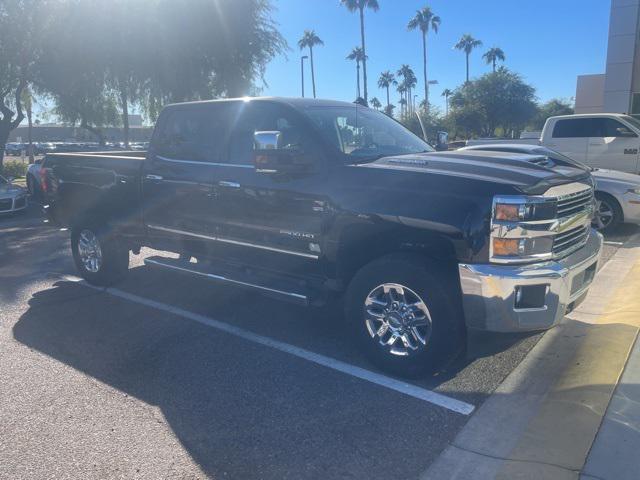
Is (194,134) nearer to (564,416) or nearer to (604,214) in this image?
(564,416)

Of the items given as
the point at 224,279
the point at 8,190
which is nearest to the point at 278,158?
the point at 224,279

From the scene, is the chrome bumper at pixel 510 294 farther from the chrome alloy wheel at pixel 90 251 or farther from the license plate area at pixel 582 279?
the chrome alloy wheel at pixel 90 251

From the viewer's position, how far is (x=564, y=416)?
12.0ft

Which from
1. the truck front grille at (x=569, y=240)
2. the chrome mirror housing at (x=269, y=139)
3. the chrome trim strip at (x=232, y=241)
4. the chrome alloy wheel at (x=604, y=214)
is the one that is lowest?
the chrome alloy wheel at (x=604, y=214)

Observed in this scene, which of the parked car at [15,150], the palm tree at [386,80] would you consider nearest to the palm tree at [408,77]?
the palm tree at [386,80]

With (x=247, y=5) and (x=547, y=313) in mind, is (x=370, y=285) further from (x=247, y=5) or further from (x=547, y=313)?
(x=247, y=5)

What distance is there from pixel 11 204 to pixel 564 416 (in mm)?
13087

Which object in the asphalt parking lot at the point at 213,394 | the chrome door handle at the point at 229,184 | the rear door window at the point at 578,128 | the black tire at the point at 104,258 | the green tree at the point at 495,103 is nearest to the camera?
the asphalt parking lot at the point at 213,394

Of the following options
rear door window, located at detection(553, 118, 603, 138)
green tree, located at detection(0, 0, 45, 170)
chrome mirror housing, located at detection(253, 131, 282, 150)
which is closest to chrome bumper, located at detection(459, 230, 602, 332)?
chrome mirror housing, located at detection(253, 131, 282, 150)

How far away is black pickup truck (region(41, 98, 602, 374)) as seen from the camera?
380cm

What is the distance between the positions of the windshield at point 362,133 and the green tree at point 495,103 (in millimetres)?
41202

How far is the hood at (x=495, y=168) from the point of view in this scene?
3.89m

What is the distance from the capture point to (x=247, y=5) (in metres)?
21.1

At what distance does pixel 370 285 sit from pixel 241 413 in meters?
1.28
